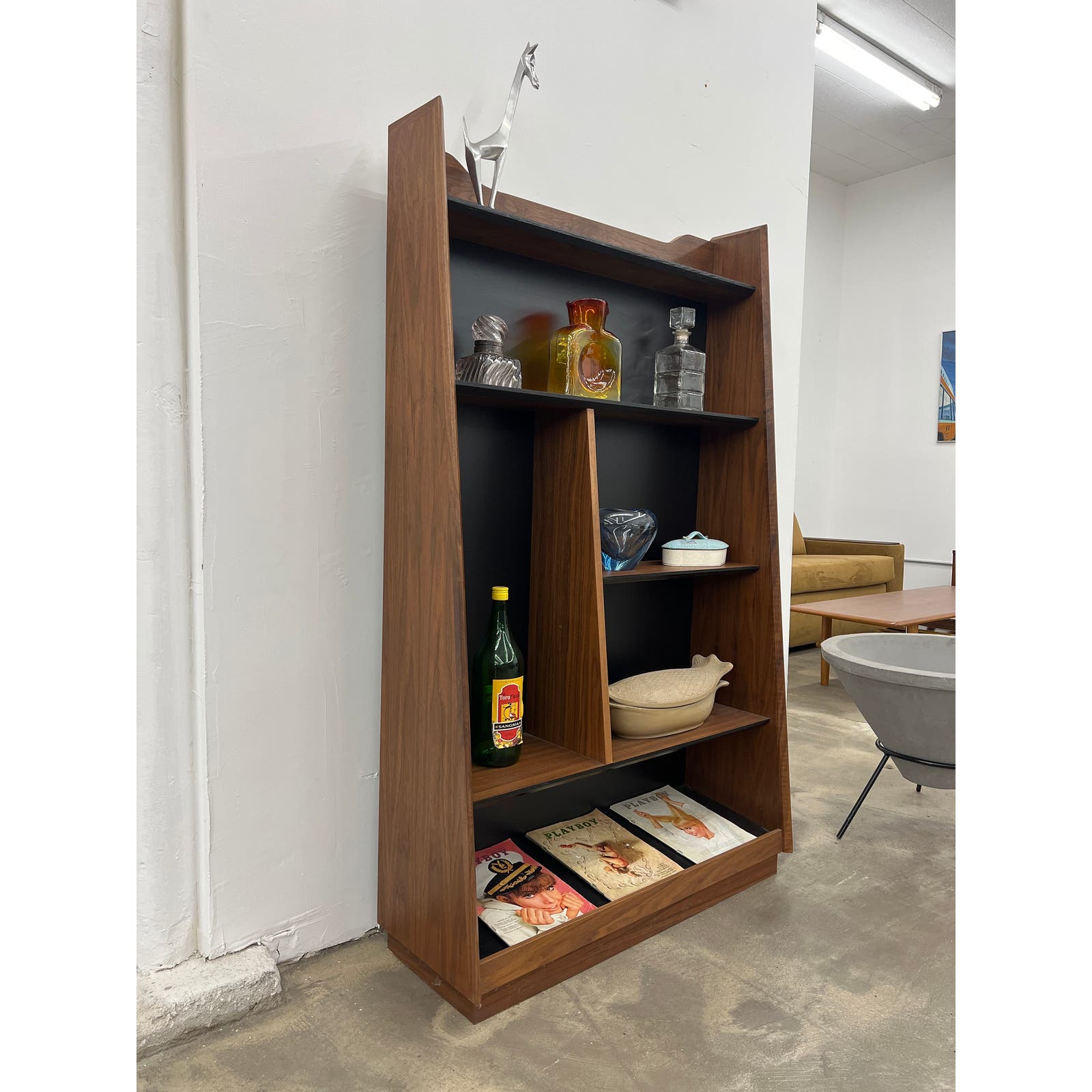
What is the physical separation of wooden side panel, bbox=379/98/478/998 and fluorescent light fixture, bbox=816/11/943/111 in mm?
3548

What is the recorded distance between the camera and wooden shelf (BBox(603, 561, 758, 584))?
6.06 ft

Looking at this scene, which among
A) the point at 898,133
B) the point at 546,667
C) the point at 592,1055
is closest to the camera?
the point at 592,1055

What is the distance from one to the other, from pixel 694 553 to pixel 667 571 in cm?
18

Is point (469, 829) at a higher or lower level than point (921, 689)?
lower

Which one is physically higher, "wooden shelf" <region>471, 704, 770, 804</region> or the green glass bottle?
the green glass bottle

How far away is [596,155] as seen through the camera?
6.93 feet

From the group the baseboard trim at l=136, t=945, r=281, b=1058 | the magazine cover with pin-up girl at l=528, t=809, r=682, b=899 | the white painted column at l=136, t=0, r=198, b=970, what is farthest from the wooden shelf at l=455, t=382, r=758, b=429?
the baseboard trim at l=136, t=945, r=281, b=1058

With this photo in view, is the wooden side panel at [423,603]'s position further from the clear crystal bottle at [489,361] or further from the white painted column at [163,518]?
the white painted column at [163,518]

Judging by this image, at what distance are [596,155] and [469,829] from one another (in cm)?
167

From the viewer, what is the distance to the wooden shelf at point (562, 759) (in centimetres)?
164

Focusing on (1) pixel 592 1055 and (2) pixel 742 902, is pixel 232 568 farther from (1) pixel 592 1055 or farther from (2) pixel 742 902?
(2) pixel 742 902

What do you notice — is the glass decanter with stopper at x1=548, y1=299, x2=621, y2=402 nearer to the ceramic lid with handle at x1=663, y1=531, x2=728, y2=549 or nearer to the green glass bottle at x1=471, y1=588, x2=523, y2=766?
the ceramic lid with handle at x1=663, y1=531, x2=728, y2=549

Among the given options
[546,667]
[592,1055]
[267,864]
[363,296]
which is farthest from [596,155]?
[592,1055]

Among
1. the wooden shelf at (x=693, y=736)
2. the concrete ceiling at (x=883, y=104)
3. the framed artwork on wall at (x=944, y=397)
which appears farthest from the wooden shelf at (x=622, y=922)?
the framed artwork on wall at (x=944, y=397)
